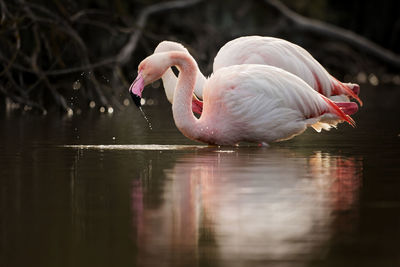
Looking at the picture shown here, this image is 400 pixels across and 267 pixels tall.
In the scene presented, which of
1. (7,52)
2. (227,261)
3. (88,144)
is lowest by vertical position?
(227,261)

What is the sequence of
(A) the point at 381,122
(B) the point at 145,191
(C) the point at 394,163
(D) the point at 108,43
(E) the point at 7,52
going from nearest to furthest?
(B) the point at 145,191 < (C) the point at 394,163 < (A) the point at 381,122 < (E) the point at 7,52 < (D) the point at 108,43

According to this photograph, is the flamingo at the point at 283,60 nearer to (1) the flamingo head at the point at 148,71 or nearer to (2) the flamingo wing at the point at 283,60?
(2) the flamingo wing at the point at 283,60

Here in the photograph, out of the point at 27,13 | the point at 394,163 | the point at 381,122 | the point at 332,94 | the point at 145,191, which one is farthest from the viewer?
the point at 27,13

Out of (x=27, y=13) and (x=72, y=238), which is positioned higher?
(x=27, y=13)

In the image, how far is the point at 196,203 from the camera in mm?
4215

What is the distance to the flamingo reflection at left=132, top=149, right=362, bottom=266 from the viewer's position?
326 cm

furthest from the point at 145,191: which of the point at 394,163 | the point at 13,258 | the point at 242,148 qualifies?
the point at 242,148

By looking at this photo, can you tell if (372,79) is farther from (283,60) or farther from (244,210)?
(244,210)

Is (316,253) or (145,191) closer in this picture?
(316,253)

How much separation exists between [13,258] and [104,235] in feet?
1.43

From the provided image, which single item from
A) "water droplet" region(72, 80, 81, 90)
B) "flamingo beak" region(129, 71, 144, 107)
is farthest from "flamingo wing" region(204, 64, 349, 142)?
"water droplet" region(72, 80, 81, 90)

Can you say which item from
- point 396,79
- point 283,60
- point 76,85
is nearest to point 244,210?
point 283,60

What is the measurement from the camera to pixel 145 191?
182 inches

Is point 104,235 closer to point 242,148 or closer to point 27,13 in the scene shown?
point 242,148
